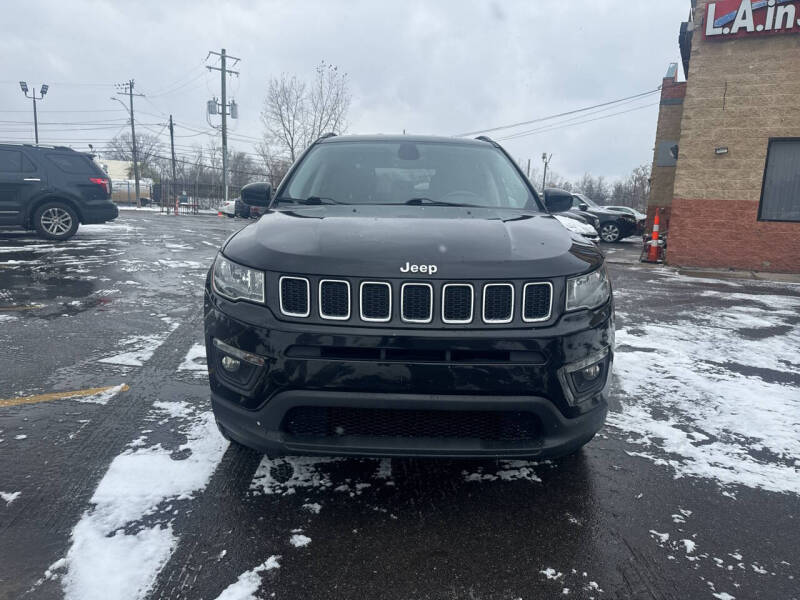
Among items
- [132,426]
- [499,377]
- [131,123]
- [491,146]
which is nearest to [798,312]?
[491,146]

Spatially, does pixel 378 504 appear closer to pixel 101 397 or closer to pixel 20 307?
pixel 101 397

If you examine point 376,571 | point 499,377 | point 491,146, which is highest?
point 491,146

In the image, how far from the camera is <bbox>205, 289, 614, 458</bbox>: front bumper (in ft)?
6.52

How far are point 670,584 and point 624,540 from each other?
0.83 ft

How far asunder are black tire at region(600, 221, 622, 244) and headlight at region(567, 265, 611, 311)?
56.0 ft

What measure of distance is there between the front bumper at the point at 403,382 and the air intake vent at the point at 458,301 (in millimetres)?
78

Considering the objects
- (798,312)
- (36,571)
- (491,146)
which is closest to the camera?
(36,571)

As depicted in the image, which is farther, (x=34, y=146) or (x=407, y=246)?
(x=34, y=146)

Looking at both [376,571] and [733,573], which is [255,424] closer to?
[376,571]

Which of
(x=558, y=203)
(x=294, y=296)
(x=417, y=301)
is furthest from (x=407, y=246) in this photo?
(x=558, y=203)

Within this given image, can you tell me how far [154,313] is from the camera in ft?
18.1

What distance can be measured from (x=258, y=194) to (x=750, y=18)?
11.1 metres

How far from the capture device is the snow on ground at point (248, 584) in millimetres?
1758

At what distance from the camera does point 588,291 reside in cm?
225
